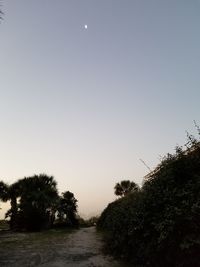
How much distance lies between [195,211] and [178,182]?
185 cm

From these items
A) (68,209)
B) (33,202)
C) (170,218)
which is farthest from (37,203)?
(170,218)

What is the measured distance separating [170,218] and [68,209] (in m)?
33.6

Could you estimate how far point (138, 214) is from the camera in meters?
10.4

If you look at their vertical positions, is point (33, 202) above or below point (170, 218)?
above

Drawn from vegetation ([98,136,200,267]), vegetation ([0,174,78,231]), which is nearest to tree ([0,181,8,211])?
vegetation ([0,174,78,231])

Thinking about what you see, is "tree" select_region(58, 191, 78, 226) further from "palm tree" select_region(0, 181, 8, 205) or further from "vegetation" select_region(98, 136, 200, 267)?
"vegetation" select_region(98, 136, 200, 267)

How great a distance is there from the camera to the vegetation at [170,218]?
8.12 m

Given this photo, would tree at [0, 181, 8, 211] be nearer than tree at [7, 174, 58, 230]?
No

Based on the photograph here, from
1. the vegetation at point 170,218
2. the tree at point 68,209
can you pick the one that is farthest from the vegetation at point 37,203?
the vegetation at point 170,218

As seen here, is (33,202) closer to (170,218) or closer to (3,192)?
(3,192)

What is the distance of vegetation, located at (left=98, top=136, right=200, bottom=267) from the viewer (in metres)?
8.12

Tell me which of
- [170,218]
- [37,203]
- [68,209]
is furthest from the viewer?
[68,209]

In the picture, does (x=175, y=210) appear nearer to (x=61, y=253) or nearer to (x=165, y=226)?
(x=165, y=226)

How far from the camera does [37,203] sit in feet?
122
